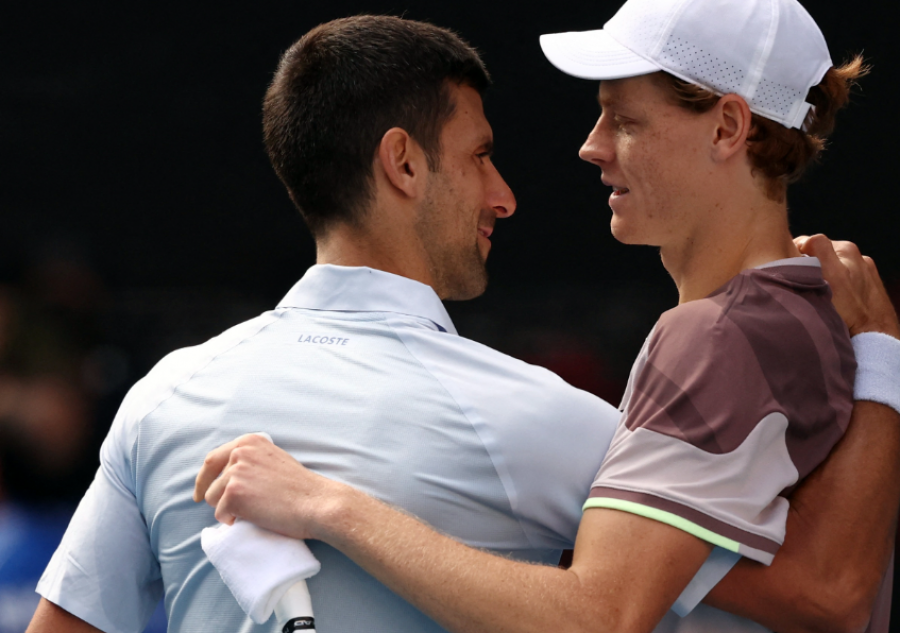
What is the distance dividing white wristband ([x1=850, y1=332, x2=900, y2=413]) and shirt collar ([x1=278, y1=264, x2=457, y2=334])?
2.08ft

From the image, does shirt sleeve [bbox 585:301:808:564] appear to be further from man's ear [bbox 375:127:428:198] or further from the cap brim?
man's ear [bbox 375:127:428:198]

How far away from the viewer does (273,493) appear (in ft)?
4.18

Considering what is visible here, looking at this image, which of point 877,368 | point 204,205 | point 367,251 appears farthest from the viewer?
point 204,205

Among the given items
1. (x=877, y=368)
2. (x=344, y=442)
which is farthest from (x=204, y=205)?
(x=877, y=368)

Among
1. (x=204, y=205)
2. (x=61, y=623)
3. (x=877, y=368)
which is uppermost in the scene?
(x=877, y=368)

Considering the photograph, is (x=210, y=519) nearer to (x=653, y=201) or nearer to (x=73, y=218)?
(x=653, y=201)

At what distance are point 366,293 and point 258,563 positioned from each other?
46 cm

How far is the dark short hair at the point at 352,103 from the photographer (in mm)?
1684

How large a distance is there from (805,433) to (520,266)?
383 centimetres

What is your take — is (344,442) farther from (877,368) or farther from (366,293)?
(877,368)

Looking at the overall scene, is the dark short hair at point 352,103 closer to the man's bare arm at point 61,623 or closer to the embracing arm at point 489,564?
the embracing arm at point 489,564

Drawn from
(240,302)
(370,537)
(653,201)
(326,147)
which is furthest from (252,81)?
(370,537)

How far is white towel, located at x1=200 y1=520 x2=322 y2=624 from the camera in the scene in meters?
1.23

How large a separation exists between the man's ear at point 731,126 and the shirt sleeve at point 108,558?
104 cm
